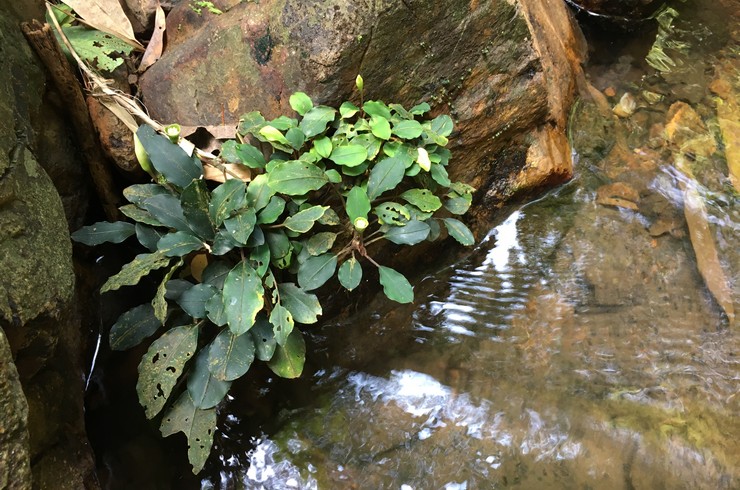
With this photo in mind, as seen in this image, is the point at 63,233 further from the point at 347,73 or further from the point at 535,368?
the point at 535,368

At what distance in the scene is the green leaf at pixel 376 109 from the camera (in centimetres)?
238

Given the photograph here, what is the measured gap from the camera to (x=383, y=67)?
2.50 meters

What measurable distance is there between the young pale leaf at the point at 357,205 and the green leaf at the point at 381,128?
273 millimetres

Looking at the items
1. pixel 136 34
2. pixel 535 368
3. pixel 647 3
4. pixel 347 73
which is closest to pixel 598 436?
pixel 535 368

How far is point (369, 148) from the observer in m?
2.34

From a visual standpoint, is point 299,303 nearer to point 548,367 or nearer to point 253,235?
point 253,235

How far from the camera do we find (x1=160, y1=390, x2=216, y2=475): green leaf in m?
2.17

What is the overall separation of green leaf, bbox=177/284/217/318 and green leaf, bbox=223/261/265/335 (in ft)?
0.46

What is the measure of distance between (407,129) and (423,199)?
0.33m

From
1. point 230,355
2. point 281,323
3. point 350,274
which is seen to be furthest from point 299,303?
point 230,355

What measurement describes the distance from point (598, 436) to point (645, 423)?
24 centimetres

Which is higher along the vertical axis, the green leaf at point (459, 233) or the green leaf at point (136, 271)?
the green leaf at point (136, 271)

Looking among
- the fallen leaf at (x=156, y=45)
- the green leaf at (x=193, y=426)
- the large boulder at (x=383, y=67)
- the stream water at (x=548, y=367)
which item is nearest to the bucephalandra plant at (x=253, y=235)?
the green leaf at (x=193, y=426)

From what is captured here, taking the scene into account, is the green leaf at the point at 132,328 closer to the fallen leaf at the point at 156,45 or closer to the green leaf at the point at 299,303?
the green leaf at the point at 299,303
